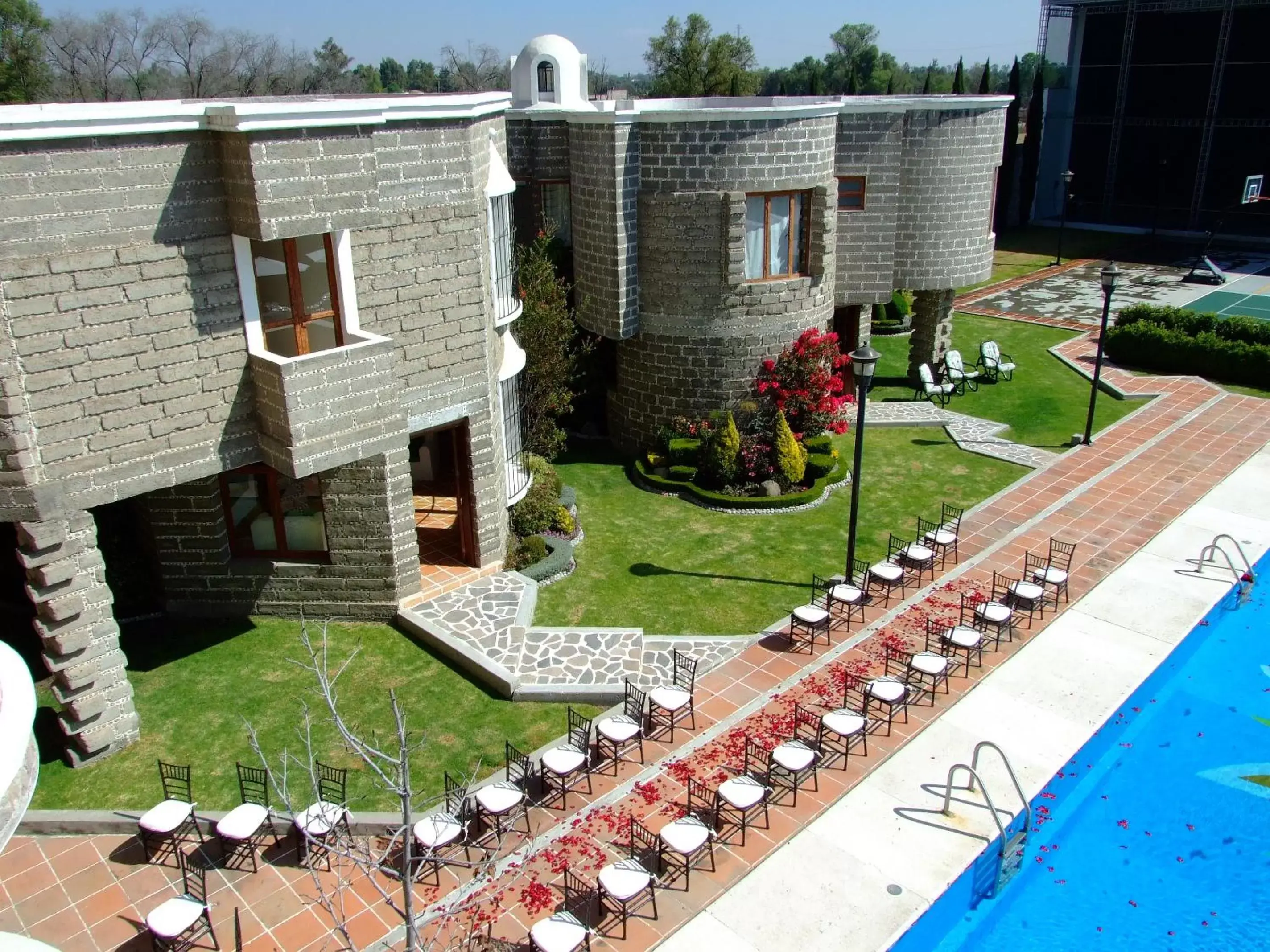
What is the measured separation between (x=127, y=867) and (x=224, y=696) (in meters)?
3.38

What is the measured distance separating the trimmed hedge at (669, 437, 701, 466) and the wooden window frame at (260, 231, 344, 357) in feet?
31.6

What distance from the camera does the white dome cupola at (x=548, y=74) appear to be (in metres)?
25.9

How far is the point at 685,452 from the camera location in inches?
906

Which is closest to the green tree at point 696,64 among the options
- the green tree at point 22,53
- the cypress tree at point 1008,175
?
the cypress tree at point 1008,175

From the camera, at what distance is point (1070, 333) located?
34.5 m

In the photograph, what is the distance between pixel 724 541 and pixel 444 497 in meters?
6.10

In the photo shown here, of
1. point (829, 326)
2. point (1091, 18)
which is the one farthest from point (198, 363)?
point (1091, 18)

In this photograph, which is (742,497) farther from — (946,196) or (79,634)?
(79,634)

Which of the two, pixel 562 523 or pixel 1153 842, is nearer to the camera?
pixel 1153 842

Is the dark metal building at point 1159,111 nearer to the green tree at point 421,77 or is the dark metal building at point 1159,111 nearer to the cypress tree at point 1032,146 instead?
the cypress tree at point 1032,146

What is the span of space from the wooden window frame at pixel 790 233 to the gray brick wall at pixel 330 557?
1009cm

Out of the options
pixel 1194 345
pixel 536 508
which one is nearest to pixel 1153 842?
pixel 536 508

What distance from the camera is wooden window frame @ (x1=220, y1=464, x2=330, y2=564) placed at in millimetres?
16641

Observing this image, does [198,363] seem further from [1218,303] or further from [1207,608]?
[1218,303]
